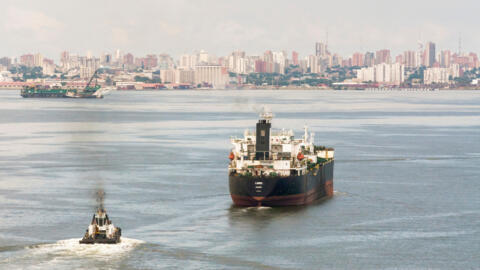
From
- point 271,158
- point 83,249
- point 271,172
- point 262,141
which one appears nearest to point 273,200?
point 271,172

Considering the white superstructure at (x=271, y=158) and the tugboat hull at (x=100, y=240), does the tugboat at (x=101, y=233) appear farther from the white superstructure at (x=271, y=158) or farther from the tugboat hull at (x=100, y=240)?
the white superstructure at (x=271, y=158)

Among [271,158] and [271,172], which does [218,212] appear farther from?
[271,158]

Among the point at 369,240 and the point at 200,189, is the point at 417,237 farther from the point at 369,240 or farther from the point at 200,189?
the point at 200,189

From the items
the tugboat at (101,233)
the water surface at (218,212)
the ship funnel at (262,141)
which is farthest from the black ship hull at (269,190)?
the tugboat at (101,233)

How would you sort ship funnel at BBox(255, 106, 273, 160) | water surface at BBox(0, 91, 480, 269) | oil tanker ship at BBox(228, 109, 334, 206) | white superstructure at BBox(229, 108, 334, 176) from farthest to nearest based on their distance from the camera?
ship funnel at BBox(255, 106, 273, 160) < white superstructure at BBox(229, 108, 334, 176) < oil tanker ship at BBox(228, 109, 334, 206) < water surface at BBox(0, 91, 480, 269)

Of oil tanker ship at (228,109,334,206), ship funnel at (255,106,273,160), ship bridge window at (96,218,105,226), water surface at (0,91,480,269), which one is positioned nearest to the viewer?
water surface at (0,91,480,269)

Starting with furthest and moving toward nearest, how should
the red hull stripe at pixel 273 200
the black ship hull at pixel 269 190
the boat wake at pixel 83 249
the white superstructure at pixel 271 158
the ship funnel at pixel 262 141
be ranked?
1. the ship funnel at pixel 262 141
2. the white superstructure at pixel 271 158
3. the red hull stripe at pixel 273 200
4. the black ship hull at pixel 269 190
5. the boat wake at pixel 83 249

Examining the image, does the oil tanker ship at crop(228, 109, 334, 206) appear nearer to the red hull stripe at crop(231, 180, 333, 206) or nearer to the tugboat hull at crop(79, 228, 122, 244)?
the red hull stripe at crop(231, 180, 333, 206)

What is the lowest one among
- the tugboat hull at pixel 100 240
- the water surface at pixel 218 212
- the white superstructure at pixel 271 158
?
the water surface at pixel 218 212

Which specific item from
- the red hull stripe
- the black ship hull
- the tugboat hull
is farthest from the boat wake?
the red hull stripe
